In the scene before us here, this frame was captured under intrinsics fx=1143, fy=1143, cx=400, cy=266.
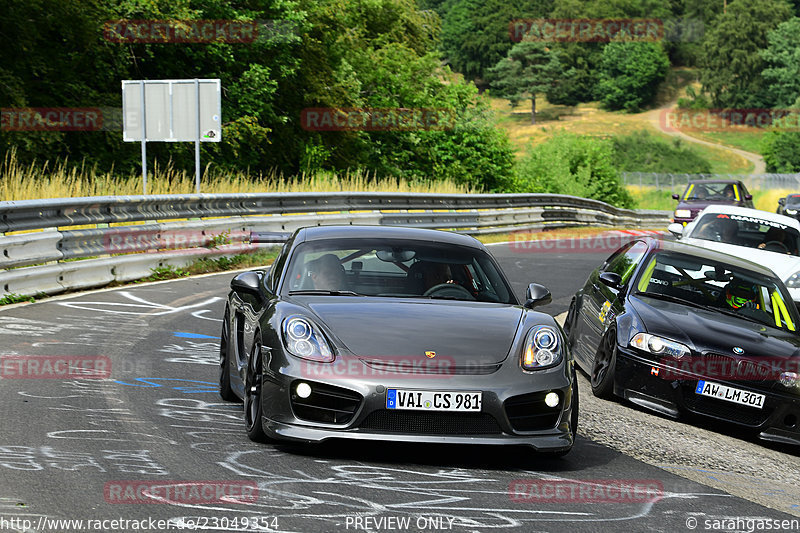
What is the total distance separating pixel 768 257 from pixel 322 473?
34.8 feet

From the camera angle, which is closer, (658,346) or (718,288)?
(658,346)

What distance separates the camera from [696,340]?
27.3 feet

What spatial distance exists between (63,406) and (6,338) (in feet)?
10.1

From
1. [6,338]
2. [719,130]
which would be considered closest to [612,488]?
[6,338]

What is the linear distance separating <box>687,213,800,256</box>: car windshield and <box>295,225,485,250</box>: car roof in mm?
8715

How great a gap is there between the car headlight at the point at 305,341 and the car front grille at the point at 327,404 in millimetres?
174

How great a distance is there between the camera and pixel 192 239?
55.9 ft

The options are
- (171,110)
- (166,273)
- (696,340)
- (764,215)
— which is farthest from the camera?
(171,110)

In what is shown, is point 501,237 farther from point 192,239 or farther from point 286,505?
point 286,505

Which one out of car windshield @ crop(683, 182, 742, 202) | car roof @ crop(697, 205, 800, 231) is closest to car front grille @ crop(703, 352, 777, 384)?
car roof @ crop(697, 205, 800, 231)

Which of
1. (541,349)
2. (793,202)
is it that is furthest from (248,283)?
(793,202)

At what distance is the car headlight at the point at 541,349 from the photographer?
20.1 ft

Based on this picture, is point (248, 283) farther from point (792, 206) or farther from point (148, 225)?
point (792, 206)

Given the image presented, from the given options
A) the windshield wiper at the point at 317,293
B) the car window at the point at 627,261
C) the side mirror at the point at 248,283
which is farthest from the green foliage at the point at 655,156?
the windshield wiper at the point at 317,293
